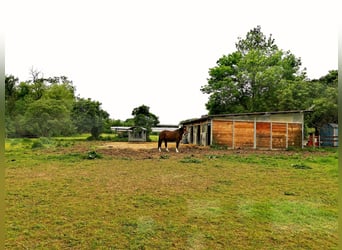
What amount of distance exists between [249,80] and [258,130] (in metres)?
10.9

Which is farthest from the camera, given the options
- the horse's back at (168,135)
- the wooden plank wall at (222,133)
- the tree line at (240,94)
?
the tree line at (240,94)

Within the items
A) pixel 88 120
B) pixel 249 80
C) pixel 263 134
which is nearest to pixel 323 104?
pixel 263 134

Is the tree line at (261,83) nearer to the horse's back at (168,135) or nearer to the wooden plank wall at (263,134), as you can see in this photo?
the wooden plank wall at (263,134)

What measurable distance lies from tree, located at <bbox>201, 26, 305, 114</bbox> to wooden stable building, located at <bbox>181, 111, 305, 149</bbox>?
7.14 meters

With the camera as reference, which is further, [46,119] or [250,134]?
[46,119]

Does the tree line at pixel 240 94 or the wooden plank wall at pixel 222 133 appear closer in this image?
the wooden plank wall at pixel 222 133

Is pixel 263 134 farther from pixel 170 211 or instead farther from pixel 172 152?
pixel 170 211

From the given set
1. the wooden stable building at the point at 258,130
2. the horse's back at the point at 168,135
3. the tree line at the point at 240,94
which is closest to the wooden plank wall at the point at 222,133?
the wooden stable building at the point at 258,130

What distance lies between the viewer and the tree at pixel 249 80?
2484 cm

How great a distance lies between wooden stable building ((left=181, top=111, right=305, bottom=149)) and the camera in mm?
16641

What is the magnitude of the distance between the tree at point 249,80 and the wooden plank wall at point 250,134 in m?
7.68

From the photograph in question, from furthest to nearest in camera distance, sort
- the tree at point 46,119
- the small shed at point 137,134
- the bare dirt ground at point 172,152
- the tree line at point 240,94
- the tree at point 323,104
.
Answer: the tree at point 46,119 < the small shed at point 137,134 < the tree line at point 240,94 < the tree at point 323,104 < the bare dirt ground at point 172,152

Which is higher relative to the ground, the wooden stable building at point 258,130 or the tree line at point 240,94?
the tree line at point 240,94

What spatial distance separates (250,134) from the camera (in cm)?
1672
